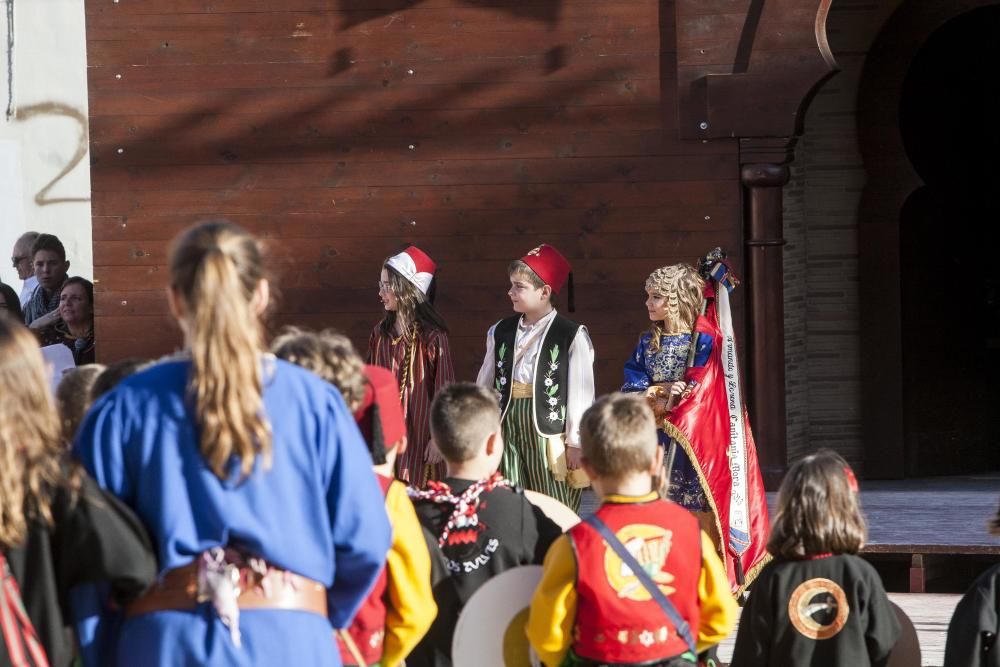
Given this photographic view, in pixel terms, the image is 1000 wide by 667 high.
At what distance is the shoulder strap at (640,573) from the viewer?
10.3 ft

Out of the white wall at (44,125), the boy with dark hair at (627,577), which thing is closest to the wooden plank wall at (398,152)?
the boy with dark hair at (627,577)

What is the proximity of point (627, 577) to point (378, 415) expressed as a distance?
0.65 m

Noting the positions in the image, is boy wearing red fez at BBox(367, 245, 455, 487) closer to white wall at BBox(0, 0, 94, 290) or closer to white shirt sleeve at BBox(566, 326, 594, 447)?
white shirt sleeve at BBox(566, 326, 594, 447)

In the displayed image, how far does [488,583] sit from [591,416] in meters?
0.47

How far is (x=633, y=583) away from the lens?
10.3 feet

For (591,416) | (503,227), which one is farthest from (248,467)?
(503,227)

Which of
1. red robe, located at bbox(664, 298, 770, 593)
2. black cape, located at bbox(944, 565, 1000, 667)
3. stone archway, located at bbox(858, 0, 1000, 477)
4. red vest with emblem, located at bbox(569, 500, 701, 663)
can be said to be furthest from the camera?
stone archway, located at bbox(858, 0, 1000, 477)

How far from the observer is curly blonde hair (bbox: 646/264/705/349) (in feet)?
20.2

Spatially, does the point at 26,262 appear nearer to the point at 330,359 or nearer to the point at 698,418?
the point at 698,418

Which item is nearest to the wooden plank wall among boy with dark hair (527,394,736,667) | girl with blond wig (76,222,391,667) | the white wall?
boy with dark hair (527,394,736,667)

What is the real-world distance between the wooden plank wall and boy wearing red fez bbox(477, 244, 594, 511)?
159 cm

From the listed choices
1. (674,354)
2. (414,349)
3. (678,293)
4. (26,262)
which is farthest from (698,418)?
(26,262)

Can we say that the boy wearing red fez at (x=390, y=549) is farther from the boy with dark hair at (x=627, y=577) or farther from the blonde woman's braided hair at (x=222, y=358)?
the blonde woman's braided hair at (x=222, y=358)

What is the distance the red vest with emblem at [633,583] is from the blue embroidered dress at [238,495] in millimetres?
653
